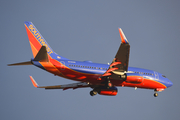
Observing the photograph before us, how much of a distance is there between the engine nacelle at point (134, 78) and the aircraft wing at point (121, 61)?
1484 mm

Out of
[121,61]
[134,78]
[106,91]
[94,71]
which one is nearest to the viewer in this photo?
[121,61]

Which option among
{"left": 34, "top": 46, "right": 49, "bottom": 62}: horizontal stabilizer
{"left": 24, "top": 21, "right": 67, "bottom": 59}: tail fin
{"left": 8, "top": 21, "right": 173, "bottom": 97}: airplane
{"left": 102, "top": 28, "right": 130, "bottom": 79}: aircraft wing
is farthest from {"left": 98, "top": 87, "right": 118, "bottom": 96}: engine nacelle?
{"left": 34, "top": 46, "right": 49, "bottom": 62}: horizontal stabilizer

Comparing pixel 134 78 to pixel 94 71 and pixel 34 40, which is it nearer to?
pixel 94 71

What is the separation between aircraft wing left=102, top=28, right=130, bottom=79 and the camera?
1081 inches

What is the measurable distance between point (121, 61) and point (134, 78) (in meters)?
4.24

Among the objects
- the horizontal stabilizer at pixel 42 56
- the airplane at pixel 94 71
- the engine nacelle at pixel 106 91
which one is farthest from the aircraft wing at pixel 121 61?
the horizontal stabilizer at pixel 42 56

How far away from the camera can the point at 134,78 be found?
3297 centimetres

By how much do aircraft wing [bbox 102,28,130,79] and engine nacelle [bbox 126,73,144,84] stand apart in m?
1.48

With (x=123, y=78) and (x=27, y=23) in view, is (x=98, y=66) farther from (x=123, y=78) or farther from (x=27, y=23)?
(x=27, y=23)

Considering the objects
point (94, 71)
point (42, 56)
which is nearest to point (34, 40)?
point (42, 56)

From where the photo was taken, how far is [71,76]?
→ 107 feet

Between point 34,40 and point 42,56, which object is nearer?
point 42,56

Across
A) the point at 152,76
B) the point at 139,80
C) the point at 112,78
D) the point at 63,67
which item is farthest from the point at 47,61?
the point at 152,76

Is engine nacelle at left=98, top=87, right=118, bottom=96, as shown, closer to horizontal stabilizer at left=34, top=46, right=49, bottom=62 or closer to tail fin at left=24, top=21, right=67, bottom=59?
tail fin at left=24, top=21, right=67, bottom=59
